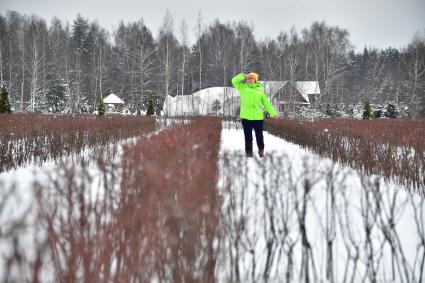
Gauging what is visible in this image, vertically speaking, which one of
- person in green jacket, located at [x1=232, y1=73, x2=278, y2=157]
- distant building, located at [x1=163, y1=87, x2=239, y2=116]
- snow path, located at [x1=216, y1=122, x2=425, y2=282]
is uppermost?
distant building, located at [x1=163, y1=87, x2=239, y2=116]

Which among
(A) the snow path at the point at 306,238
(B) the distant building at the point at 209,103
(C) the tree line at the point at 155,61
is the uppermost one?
(C) the tree line at the point at 155,61

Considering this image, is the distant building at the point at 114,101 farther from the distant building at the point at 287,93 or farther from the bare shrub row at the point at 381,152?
the bare shrub row at the point at 381,152

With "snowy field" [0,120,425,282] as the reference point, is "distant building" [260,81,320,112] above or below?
above

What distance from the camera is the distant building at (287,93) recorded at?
1194 inches

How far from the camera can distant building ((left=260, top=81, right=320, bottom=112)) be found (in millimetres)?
30328

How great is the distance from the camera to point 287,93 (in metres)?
32.5

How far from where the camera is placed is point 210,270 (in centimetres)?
181

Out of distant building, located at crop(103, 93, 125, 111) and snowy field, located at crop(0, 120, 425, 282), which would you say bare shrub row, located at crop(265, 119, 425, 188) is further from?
distant building, located at crop(103, 93, 125, 111)

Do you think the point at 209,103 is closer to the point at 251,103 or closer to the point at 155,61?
the point at 155,61

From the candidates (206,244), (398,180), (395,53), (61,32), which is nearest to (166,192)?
(206,244)

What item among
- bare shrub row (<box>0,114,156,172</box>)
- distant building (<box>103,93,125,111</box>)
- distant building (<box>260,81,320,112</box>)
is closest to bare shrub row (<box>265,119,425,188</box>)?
bare shrub row (<box>0,114,156,172</box>)

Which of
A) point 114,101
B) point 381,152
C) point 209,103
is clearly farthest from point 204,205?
point 114,101

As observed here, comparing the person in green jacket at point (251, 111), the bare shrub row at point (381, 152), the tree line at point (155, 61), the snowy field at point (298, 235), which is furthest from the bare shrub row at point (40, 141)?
the tree line at point (155, 61)

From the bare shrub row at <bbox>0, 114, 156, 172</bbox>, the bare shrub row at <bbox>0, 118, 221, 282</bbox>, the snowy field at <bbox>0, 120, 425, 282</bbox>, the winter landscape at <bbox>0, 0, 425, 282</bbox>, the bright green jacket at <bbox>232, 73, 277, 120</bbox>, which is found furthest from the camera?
the bright green jacket at <bbox>232, 73, 277, 120</bbox>
